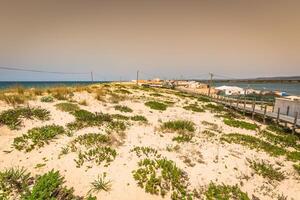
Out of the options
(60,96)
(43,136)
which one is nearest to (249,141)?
(43,136)

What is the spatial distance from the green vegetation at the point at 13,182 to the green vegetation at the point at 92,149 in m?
1.74

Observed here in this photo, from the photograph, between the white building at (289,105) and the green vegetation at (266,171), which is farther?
the white building at (289,105)

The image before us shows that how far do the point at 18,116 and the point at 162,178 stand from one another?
8923 mm

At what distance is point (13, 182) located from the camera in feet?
20.6

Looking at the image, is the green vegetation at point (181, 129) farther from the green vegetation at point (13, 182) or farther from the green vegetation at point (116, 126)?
the green vegetation at point (13, 182)

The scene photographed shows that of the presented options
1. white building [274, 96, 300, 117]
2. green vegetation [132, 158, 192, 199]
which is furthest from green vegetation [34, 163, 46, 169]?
white building [274, 96, 300, 117]

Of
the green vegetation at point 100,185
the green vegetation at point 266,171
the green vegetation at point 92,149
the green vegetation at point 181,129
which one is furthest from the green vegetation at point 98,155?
the green vegetation at point 266,171

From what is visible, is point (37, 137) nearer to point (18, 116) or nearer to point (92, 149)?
point (92, 149)

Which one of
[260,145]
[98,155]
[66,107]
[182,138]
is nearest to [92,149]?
[98,155]

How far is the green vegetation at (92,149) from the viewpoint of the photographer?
807 cm

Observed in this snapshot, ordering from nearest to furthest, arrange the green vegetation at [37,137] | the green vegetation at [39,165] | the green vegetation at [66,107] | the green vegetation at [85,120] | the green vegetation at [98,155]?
the green vegetation at [39,165]
the green vegetation at [98,155]
the green vegetation at [37,137]
the green vegetation at [85,120]
the green vegetation at [66,107]

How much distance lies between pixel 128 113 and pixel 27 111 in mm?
7088

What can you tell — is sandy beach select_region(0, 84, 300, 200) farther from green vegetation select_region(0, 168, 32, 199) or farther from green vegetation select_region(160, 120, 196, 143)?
green vegetation select_region(0, 168, 32, 199)

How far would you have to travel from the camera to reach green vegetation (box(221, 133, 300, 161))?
35.3ft
